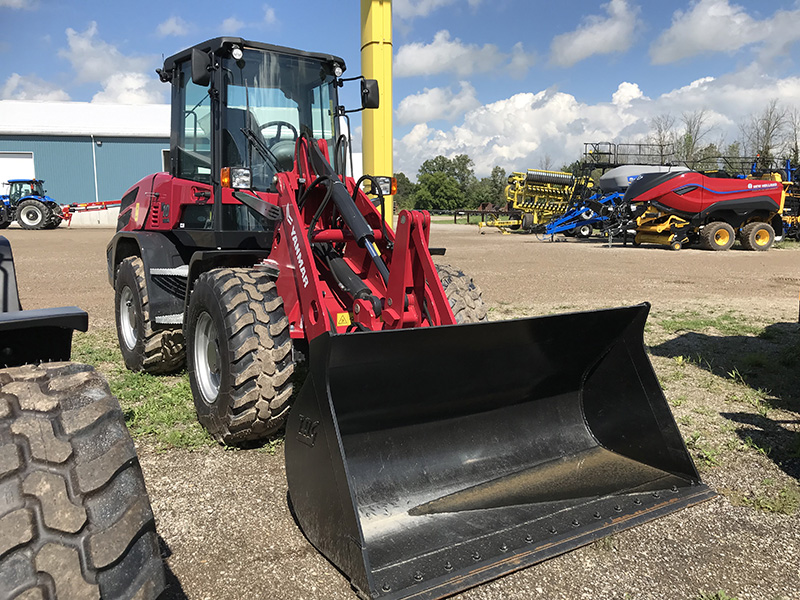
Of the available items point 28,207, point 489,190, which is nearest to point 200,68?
point 28,207

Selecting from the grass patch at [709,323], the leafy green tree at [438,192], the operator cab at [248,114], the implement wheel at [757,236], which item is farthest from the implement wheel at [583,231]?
the leafy green tree at [438,192]

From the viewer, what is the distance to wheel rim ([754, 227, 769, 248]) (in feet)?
64.1

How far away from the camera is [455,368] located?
3.26 meters

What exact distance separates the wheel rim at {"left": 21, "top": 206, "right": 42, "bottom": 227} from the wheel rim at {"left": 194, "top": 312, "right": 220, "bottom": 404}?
30382mm

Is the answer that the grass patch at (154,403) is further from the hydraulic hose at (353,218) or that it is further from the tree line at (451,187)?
the tree line at (451,187)

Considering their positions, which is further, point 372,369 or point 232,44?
point 232,44

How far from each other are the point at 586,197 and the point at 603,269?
1194cm

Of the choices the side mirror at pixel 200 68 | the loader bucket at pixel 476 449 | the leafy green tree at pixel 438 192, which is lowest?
the loader bucket at pixel 476 449

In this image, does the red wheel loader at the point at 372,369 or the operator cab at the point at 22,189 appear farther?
the operator cab at the point at 22,189

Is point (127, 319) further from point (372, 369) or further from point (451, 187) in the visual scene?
point (451, 187)

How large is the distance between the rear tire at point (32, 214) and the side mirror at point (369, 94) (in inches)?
1169

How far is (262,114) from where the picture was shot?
15.9 ft

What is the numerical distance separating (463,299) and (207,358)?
182 centimetres

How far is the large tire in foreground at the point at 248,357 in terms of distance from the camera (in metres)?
3.65
